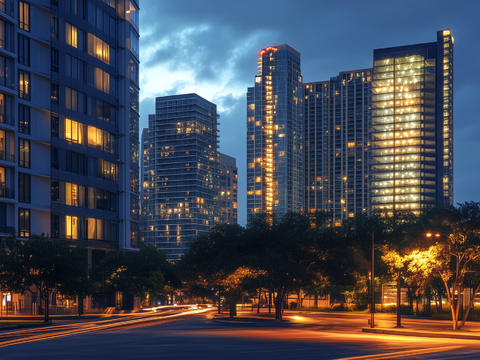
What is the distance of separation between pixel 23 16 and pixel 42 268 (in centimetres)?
3356

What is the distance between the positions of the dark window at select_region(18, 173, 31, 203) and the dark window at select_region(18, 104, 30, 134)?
5400 mm

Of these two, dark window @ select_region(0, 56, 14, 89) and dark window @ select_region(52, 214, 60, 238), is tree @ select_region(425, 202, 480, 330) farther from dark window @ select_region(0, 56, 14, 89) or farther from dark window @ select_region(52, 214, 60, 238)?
dark window @ select_region(0, 56, 14, 89)

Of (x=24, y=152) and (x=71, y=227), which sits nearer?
(x=24, y=152)

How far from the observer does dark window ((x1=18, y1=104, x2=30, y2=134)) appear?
225 feet

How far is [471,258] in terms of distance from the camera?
43188mm

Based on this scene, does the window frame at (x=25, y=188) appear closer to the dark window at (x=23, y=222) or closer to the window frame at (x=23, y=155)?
the window frame at (x=23, y=155)

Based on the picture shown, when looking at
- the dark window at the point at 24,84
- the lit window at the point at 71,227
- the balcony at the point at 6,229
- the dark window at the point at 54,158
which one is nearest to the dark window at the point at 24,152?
the dark window at the point at 54,158

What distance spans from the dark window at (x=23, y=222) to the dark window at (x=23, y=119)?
31.5ft

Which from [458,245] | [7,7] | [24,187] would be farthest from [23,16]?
[458,245]

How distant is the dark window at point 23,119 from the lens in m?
68.7

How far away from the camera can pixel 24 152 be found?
227 feet

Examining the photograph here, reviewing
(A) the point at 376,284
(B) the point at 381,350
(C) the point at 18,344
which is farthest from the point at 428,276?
(A) the point at 376,284

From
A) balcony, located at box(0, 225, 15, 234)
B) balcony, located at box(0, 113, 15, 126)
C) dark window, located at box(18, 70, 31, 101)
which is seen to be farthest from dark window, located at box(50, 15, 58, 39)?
balcony, located at box(0, 225, 15, 234)

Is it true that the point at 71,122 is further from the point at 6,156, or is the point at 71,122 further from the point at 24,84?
the point at 6,156
